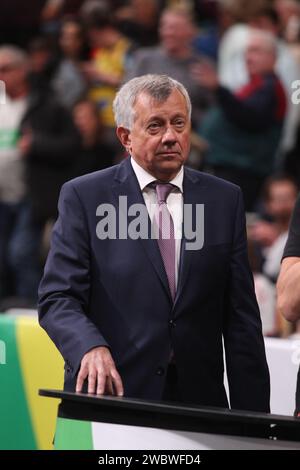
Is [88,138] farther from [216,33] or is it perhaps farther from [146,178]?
[146,178]

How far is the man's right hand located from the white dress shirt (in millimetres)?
448

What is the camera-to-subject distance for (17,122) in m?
9.12

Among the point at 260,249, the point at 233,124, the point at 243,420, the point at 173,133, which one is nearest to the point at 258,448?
the point at 243,420

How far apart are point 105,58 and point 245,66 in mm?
1399

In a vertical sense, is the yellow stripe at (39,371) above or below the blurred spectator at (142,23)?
below

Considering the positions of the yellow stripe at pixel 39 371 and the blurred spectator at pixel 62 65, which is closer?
the yellow stripe at pixel 39 371

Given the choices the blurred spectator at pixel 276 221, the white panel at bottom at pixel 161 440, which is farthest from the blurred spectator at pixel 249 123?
the white panel at bottom at pixel 161 440

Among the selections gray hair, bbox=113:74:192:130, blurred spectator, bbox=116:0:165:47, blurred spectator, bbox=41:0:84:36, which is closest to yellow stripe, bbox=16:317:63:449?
gray hair, bbox=113:74:192:130

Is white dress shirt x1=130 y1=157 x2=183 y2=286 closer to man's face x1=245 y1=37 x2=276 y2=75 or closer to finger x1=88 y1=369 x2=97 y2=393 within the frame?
finger x1=88 y1=369 x2=97 y2=393

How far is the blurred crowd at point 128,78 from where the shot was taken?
8312 millimetres

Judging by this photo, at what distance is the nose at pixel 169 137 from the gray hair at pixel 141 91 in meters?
0.10

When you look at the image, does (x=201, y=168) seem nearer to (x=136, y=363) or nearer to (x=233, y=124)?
(x=233, y=124)

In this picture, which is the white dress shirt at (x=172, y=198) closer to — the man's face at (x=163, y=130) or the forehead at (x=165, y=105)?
the man's face at (x=163, y=130)

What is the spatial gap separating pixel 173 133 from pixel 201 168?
Answer: 451 cm
